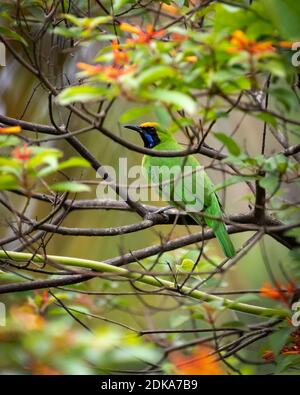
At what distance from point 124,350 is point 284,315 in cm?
98

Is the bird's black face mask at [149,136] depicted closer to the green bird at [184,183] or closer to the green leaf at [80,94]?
the green bird at [184,183]

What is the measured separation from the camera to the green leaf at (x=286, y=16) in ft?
5.03

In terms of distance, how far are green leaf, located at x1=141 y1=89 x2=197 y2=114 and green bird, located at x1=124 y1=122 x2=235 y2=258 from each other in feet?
5.31

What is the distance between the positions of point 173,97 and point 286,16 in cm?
32

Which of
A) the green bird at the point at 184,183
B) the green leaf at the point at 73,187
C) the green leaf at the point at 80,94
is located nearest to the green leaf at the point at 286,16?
the green leaf at the point at 80,94

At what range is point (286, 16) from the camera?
1.55 meters

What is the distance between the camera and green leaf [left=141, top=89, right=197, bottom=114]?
1497 millimetres

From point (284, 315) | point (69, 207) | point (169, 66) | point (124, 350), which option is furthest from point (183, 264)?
point (124, 350)

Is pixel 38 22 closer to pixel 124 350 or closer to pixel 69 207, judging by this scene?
pixel 69 207

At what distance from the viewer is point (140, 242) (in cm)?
429

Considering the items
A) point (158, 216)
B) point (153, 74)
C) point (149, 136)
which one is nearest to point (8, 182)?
point (153, 74)

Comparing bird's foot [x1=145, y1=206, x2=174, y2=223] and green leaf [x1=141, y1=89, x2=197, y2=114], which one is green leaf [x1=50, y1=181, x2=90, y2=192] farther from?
bird's foot [x1=145, y1=206, x2=174, y2=223]

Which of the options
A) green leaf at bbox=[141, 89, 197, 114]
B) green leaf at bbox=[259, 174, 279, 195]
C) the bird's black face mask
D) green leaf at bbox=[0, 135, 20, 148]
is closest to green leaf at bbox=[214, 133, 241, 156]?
green leaf at bbox=[259, 174, 279, 195]
